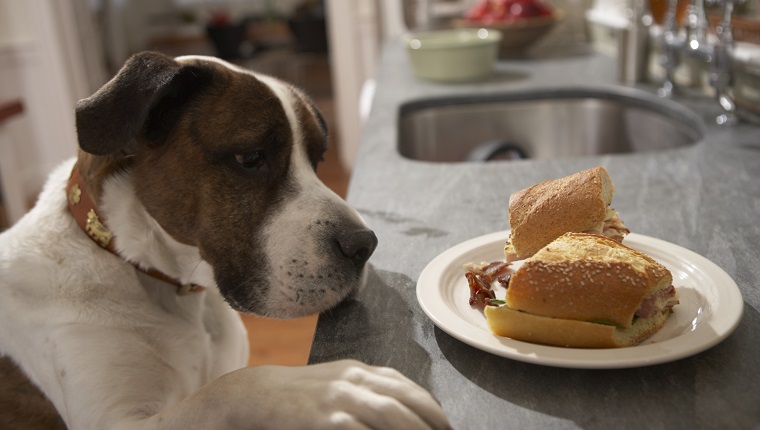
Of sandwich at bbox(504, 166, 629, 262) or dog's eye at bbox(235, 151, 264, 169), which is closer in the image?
sandwich at bbox(504, 166, 629, 262)

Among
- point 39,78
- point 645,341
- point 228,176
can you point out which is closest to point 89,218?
Result: point 228,176

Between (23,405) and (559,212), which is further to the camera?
(23,405)

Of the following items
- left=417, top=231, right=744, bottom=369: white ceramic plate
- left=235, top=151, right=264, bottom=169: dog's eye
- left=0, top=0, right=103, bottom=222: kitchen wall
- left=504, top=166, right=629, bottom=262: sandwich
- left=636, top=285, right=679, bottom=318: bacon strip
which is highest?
left=235, top=151, right=264, bottom=169: dog's eye

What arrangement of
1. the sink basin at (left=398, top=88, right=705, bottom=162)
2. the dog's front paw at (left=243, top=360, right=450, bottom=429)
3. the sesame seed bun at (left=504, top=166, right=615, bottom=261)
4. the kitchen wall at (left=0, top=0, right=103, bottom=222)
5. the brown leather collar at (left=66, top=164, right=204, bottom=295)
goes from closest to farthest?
the dog's front paw at (left=243, top=360, right=450, bottom=429) → the sesame seed bun at (left=504, top=166, right=615, bottom=261) → the brown leather collar at (left=66, top=164, right=204, bottom=295) → the sink basin at (left=398, top=88, right=705, bottom=162) → the kitchen wall at (left=0, top=0, right=103, bottom=222)

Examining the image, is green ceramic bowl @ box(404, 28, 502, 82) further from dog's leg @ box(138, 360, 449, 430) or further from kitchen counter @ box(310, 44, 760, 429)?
dog's leg @ box(138, 360, 449, 430)

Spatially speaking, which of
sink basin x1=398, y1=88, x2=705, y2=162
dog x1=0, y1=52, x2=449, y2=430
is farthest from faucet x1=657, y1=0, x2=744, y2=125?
dog x1=0, y1=52, x2=449, y2=430

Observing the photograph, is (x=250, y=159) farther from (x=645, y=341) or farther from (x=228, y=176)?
(x=645, y=341)
